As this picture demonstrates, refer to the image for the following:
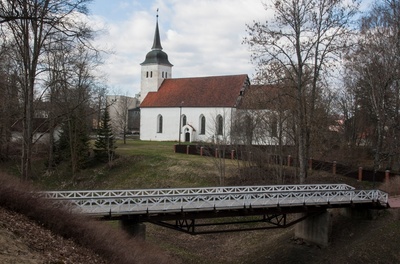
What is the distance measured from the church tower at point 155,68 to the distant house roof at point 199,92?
1448 millimetres

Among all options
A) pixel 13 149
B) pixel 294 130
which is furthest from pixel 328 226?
pixel 13 149

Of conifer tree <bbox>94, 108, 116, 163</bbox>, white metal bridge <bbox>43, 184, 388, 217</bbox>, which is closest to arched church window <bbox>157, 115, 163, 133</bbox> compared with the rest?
conifer tree <bbox>94, 108, 116, 163</bbox>

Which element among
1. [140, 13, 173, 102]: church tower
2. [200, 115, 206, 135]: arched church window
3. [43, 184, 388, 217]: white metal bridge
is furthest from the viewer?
[140, 13, 173, 102]: church tower

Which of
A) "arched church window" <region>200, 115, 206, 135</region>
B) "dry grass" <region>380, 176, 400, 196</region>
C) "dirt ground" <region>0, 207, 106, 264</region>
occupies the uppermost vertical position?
"arched church window" <region>200, 115, 206, 135</region>

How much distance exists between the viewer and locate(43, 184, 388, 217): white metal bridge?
15.9 meters

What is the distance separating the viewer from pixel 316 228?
20688 mm

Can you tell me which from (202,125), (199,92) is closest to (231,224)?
(202,125)

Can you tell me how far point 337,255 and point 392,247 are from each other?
231 cm

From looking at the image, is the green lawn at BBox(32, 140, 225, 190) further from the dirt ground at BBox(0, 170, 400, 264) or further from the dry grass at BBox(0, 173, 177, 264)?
the dry grass at BBox(0, 173, 177, 264)

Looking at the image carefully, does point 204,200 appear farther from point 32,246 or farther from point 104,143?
point 104,143

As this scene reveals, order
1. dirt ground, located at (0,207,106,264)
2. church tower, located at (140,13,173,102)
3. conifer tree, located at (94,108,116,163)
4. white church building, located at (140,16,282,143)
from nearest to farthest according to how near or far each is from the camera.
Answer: dirt ground, located at (0,207,106,264) → conifer tree, located at (94,108,116,163) → white church building, located at (140,16,282,143) → church tower, located at (140,13,173,102)

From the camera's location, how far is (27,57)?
1661 cm

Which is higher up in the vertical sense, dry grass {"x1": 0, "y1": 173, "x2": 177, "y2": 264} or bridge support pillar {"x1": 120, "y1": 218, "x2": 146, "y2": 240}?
dry grass {"x1": 0, "y1": 173, "x2": 177, "y2": 264}

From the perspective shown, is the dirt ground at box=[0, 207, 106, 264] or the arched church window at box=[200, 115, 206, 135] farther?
the arched church window at box=[200, 115, 206, 135]
